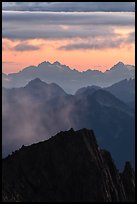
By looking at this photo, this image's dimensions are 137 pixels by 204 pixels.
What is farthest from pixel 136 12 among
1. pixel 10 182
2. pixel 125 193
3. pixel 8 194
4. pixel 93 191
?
pixel 125 193

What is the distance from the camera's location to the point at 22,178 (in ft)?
401

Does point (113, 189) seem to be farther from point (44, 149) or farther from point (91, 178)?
point (44, 149)

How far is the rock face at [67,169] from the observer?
126 m

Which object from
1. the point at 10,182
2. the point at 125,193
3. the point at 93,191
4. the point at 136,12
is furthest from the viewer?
the point at 125,193

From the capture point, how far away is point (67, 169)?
434 feet

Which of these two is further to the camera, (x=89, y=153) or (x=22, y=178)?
(x=89, y=153)

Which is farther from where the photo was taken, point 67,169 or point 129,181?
point 129,181

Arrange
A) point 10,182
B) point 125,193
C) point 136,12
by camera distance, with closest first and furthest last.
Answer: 1. point 136,12
2. point 10,182
3. point 125,193

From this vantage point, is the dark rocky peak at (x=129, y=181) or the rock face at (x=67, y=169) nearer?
the rock face at (x=67, y=169)

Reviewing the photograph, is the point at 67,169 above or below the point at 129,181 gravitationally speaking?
above

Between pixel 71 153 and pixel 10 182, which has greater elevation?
pixel 71 153

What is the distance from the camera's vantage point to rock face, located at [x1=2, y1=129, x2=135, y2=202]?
126 meters

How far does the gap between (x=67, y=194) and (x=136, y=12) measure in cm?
10972

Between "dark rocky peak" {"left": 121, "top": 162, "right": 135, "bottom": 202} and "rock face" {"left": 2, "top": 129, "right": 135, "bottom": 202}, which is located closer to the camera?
"rock face" {"left": 2, "top": 129, "right": 135, "bottom": 202}
